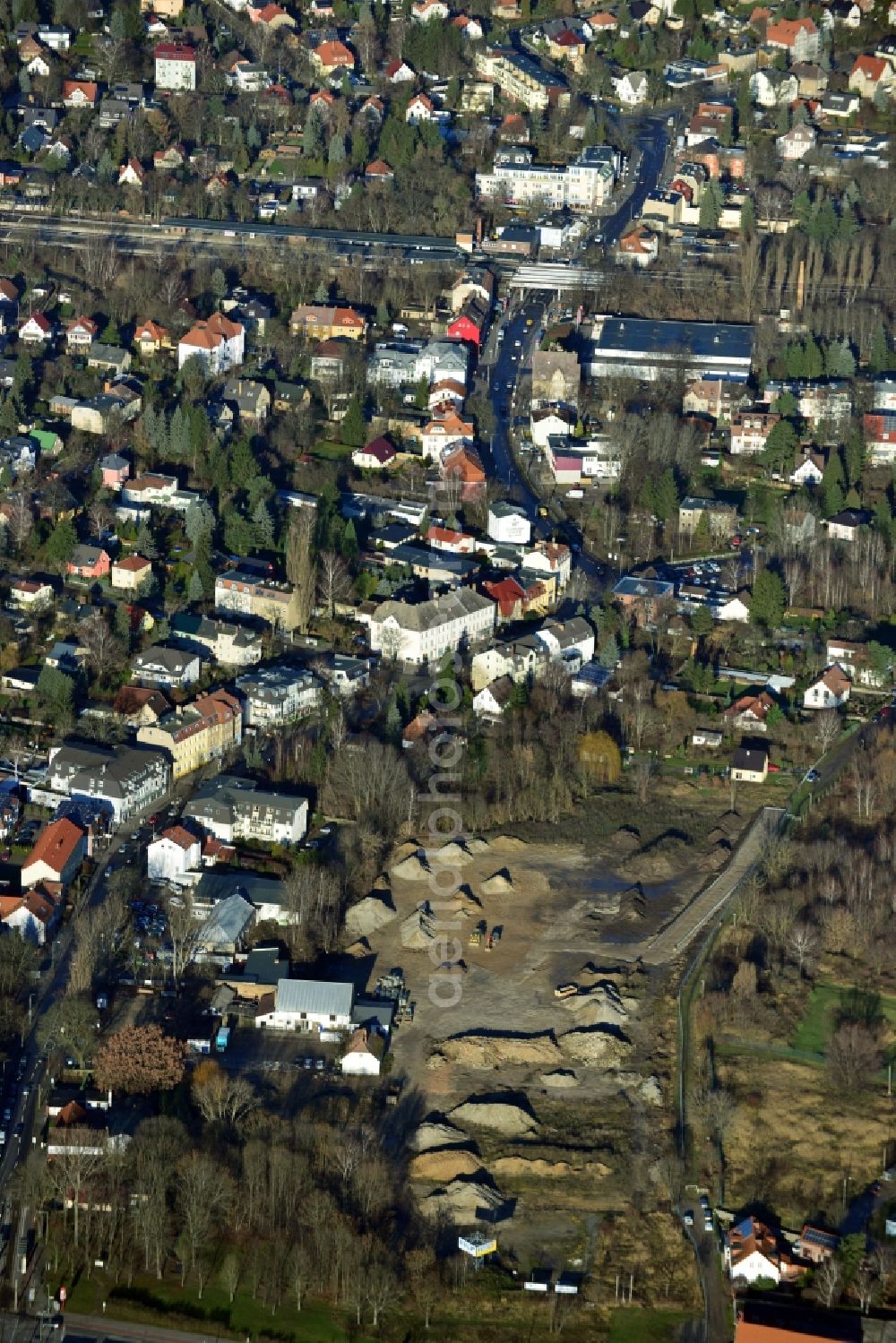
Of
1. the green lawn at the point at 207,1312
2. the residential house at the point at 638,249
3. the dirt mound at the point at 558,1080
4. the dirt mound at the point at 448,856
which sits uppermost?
the residential house at the point at 638,249

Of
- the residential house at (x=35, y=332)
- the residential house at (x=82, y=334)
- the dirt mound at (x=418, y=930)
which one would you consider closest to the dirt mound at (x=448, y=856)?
the dirt mound at (x=418, y=930)

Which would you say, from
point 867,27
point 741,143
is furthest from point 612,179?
point 867,27

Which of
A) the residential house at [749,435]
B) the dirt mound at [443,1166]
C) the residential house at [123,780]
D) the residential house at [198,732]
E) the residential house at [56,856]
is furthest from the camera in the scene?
the residential house at [749,435]

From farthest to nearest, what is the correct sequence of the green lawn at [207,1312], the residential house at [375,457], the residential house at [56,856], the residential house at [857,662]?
1. the residential house at [375,457]
2. the residential house at [857,662]
3. the residential house at [56,856]
4. the green lawn at [207,1312]

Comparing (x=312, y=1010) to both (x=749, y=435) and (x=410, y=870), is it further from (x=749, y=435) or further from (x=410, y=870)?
(x=749, y=435)

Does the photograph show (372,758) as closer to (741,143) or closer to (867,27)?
(741,143)

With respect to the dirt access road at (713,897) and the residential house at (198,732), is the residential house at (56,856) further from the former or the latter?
the dirt access road at (713,897)

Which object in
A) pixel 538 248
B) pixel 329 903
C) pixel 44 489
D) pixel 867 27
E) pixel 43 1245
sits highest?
pixel 867 27
